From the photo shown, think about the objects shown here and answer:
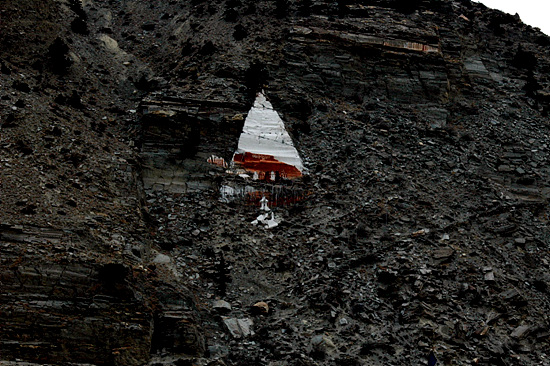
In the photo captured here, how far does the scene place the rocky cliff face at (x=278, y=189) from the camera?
741 inches

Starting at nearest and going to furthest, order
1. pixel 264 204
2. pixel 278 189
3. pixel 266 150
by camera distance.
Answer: pixel 264 204 → pixel 278 189 → pixel 266 150

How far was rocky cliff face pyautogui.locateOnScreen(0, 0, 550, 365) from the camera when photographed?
18828mm

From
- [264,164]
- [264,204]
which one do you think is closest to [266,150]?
[264,164]

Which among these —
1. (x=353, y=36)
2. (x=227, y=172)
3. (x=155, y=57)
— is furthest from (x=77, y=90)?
(x=353, y=36)

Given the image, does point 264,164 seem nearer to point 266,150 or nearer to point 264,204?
point 266,150

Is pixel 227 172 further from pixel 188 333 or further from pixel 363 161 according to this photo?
pixel 188 333

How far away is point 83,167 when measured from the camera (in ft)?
76.5

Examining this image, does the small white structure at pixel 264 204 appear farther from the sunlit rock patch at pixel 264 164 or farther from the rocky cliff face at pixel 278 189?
the rocky cliff face at pixel 278 189

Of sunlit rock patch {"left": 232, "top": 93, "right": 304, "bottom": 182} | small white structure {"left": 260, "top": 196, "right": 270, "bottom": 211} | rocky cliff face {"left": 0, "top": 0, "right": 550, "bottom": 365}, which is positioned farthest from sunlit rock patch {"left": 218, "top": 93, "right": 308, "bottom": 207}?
rocky cliff face {"left": 0, "top": 0, "right": 550, "bottom": 365}

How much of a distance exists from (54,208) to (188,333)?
712 cm

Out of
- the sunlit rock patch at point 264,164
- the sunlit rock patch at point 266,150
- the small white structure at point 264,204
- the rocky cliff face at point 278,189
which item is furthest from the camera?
the sunlit rock patch at point 266,150

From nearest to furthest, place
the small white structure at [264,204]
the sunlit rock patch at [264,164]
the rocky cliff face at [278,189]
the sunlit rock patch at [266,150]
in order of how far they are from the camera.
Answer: the rocky cliff face at [278,189] → the small white structure at [264,204] → the sunlit rock patch at [264,164] → the sunlit rock patch at [266,150]

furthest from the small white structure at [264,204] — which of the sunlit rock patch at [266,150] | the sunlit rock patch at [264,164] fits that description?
the sunlit rock patch at [266,150]

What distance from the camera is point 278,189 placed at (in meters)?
26.6
